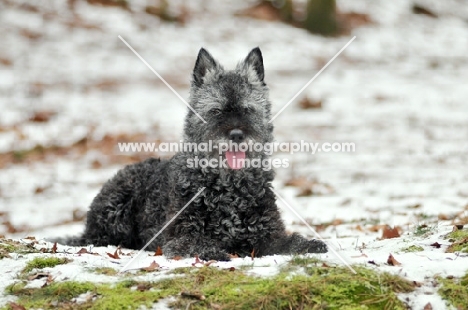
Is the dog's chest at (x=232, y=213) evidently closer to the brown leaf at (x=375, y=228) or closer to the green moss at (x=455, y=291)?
the brown leaf at (x=375, y=228)

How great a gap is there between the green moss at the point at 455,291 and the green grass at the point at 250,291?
240mm

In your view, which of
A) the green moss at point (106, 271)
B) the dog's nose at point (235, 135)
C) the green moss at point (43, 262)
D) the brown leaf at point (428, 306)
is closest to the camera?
the brown leaf at point (428, 306)

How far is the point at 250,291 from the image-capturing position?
14.1ft

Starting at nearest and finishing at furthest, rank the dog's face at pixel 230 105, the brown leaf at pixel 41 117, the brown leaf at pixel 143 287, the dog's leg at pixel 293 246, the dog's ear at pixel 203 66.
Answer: the brown leaf at pixel 143 287 < the dog's leg at pixel 293 246 < the dog's face at pixel 230 105 < the dog's ear at pixel 203 66 < the brown leaf at pixel 41 117

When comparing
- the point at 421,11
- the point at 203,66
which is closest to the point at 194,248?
the point at 203,66

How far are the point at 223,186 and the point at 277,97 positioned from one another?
1333 centimetres

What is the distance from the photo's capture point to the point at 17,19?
76.8ft

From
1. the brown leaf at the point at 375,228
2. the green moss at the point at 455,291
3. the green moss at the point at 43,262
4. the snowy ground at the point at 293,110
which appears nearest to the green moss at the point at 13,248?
the snowy ground at the point at 293,110

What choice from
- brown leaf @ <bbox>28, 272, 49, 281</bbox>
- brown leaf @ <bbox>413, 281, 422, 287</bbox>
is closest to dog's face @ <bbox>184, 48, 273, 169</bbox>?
brown leaf @ <bbox>28, 272, 49, 281</bbox>

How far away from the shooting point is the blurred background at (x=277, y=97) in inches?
409

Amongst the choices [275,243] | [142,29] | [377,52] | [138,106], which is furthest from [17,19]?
[275,243]

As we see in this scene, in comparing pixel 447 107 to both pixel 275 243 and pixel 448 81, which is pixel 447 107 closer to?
pixel 448 81

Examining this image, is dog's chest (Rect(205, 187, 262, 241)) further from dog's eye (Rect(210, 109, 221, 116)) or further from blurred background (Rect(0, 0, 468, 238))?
blurred background (Rect(0, 0, 468, 238))

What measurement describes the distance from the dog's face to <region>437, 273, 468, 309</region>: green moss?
2447 mm
